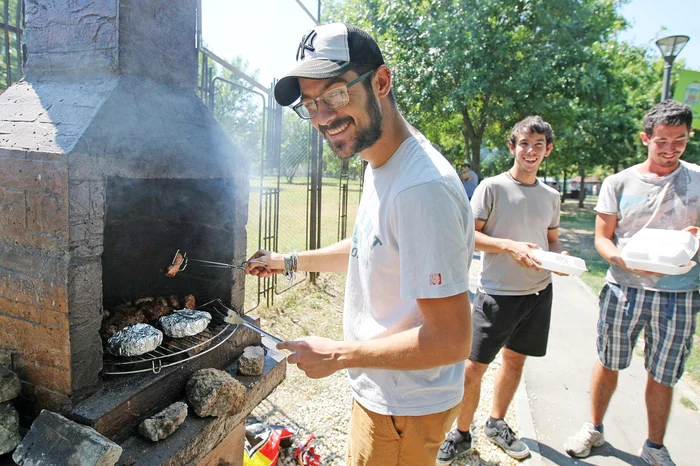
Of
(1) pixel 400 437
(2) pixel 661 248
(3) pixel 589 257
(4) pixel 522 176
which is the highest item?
(4) pixel 522 176

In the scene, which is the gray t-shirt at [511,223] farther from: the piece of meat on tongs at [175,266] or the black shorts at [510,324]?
the piece of meat on tongs at [175,266]

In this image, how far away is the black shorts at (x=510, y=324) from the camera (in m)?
2.87

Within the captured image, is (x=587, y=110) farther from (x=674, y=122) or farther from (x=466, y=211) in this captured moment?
(x=466, y=211)

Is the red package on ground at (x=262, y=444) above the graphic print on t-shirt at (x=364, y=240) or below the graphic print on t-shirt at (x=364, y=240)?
below

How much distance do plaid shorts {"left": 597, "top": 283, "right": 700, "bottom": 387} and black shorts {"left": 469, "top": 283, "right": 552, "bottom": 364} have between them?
43 cm

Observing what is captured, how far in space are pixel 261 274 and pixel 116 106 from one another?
43.2 inches

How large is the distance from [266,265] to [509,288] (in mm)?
1691

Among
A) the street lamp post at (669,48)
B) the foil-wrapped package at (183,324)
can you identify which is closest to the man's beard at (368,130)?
the foil-wrapped package at (183,324)

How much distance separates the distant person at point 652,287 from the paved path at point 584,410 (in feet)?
0.48

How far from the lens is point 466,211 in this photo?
1.42 m

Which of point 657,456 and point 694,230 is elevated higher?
point 694,230

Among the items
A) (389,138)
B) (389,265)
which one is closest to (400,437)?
(389,265)

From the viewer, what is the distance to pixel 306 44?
5.13 feet

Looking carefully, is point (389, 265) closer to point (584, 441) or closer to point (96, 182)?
point (96, 182)
